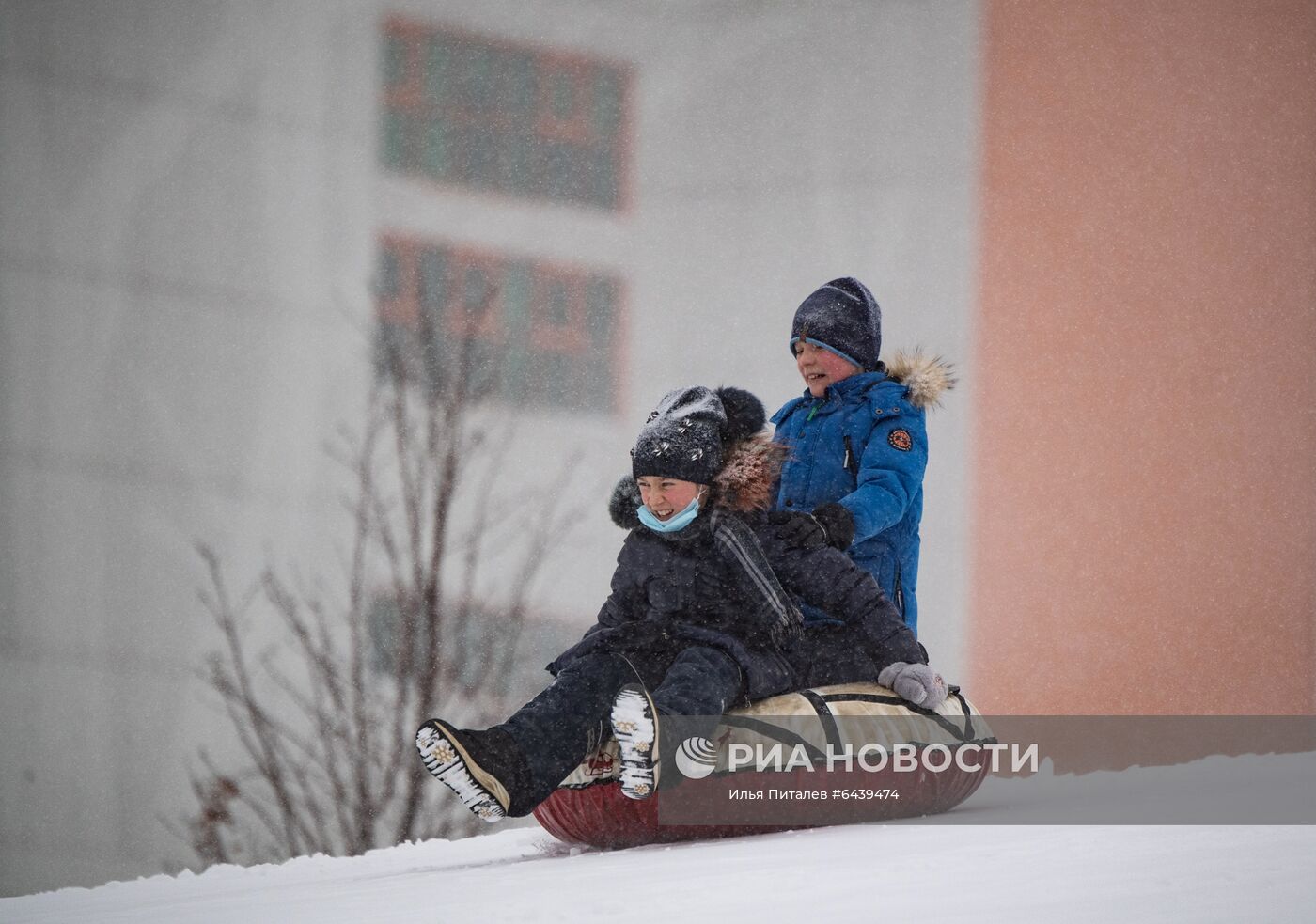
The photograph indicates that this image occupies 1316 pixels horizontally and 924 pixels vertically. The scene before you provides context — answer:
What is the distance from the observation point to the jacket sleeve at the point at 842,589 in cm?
232

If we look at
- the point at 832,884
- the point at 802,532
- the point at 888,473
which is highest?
the point at 888,473

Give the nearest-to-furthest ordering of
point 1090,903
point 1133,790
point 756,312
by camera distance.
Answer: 1. point 1090,903
2. point 1133,790
3. point 756,312

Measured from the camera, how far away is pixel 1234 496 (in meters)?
5.04

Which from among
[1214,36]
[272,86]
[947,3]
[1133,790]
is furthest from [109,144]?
[1133,790]

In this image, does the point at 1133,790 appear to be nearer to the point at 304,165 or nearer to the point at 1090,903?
the point at 1090,903

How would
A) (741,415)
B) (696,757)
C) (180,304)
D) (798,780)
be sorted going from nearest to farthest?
(696,757)
(798,780)
(741,415)
(180,304)

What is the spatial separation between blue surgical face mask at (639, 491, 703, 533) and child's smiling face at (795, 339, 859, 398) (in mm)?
447

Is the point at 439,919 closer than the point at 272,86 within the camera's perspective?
Yes

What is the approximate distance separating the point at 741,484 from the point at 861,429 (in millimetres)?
324

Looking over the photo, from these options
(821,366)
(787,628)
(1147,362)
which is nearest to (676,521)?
(787,628)

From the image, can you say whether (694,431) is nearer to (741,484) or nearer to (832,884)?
(741,484)

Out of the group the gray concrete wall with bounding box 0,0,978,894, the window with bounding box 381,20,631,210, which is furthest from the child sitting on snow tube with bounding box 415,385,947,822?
the window with bounding box 381,20,631,210

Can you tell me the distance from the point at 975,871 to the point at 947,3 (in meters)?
4.57

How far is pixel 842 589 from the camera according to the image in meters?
2.32
